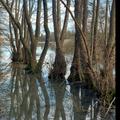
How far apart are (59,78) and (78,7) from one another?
3932 mm

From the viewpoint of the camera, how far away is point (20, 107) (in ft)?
16.5

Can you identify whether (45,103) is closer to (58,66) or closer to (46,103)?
(46,103)

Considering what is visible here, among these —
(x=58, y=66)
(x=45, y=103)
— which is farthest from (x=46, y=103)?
(x=58, y=66)

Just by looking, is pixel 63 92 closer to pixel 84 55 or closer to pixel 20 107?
pixel 84 55

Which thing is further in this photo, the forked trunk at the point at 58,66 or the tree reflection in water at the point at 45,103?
the forked trunk at the point at 58,66

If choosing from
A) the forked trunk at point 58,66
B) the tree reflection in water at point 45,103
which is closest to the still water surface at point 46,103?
the tree reflection in water at point 45,103

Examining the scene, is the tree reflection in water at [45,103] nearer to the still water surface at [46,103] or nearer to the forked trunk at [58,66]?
the still water surface at [46,103]

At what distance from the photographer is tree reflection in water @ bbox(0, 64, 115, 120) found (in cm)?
443

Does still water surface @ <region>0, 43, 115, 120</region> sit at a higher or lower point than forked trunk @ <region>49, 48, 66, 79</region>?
lower

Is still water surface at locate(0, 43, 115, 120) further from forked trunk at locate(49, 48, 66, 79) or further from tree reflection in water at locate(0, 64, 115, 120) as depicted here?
forked trunk at locate(49, 48, 66, 79)

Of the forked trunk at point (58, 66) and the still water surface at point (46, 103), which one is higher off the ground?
the forked trunk at point (58, 66)

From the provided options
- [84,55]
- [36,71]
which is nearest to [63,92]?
[84,55]

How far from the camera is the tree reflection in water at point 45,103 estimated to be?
443 centimetres

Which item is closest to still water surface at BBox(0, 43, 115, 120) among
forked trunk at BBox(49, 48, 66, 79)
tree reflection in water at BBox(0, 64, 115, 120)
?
tree reflection in water at BBox(0, 64, 115, 120)
